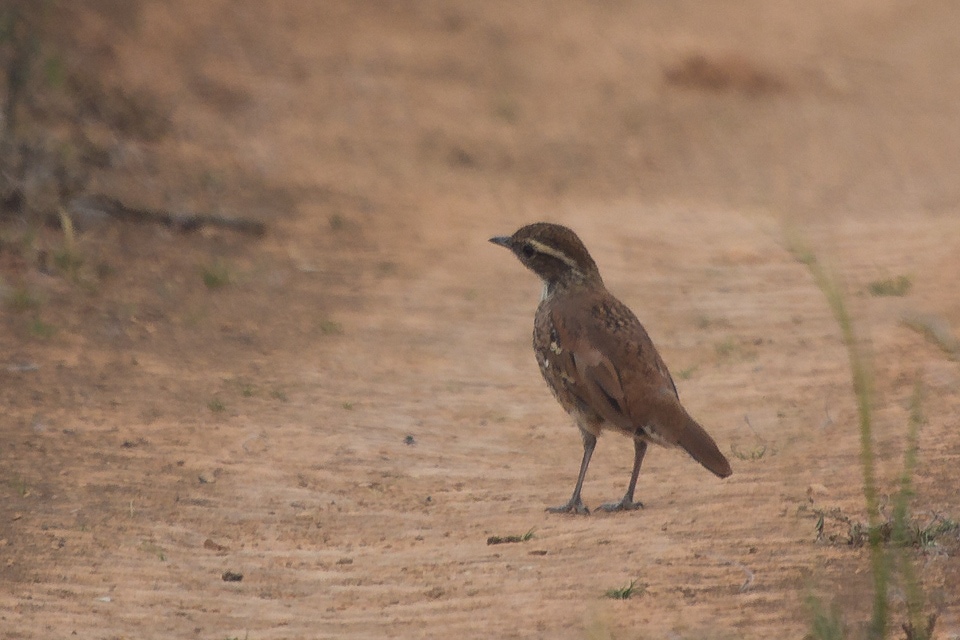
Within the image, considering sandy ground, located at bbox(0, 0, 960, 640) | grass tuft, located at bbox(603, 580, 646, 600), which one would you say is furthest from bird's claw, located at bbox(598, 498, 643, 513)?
grass tuft, located at bbox(603, 580, 646, 600)

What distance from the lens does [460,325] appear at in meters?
10.2

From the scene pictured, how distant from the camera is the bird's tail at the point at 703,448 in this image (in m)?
5.73

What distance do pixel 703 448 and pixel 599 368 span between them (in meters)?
0.72

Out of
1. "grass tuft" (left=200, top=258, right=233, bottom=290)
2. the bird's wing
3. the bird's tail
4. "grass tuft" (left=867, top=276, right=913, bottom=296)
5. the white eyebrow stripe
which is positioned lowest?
the bird's tail

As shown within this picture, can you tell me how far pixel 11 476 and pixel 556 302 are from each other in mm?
2693

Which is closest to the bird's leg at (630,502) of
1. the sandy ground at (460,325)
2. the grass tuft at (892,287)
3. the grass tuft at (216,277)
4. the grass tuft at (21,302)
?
the sandy ground at (460,325)

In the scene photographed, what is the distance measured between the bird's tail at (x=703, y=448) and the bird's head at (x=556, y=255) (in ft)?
4.44

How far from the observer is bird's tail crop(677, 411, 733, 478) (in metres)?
5.73

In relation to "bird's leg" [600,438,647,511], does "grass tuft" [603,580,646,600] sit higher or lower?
lower

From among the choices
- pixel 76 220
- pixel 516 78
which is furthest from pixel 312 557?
pixel 516 78

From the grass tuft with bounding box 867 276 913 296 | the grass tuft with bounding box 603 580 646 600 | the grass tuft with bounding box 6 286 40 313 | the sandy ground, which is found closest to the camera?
the grass tuft with bounding box 603 580 646 600

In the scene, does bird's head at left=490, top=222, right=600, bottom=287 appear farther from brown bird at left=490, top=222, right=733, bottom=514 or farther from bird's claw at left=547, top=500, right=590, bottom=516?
bird's claw at left=547, top=500, right=590, bottom=516

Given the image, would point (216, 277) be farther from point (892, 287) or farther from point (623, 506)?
point (623, 506)

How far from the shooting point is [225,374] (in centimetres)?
873
